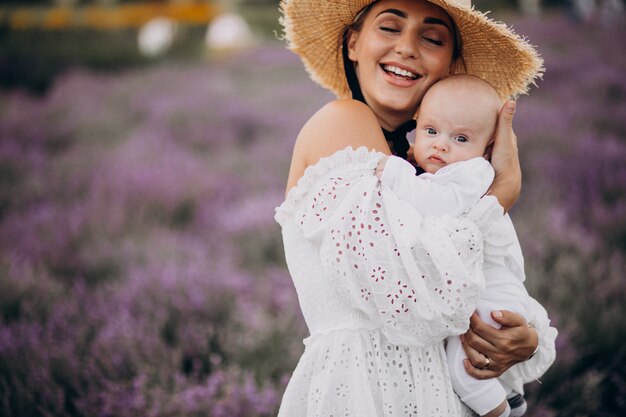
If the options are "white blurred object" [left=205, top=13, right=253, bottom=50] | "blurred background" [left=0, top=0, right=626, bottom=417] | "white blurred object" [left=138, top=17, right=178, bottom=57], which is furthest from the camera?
"white blurred object" [left=205, top=13, right=253, bottom=50]

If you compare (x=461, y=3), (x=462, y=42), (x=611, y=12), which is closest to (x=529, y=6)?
(x=611, y=12)

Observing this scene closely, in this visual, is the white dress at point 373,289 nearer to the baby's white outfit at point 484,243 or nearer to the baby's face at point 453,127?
the baby's white outfit at point 484,243

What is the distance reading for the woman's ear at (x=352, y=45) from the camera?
6.57ft

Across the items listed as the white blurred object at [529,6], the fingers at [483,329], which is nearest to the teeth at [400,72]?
the fingers at [483,329]

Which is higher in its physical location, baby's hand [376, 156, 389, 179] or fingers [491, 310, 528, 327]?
baby's hand [376, 156, 389, 179]

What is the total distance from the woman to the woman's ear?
67 mm

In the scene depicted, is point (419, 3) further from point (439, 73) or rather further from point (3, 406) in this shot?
point (3, 406)

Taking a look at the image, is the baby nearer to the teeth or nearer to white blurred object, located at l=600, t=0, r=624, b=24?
the teeth

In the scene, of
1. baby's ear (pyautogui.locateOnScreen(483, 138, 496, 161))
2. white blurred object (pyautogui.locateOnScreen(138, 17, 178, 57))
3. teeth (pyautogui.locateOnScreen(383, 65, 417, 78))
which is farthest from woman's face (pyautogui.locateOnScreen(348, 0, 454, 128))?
white blurred object (pyautogui.locateOnScreen(138, 17, 178, 57))

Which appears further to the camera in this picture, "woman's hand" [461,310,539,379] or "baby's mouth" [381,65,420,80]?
"baby's mouth" [381,65,420,80]

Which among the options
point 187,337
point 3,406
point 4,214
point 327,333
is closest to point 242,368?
point 187,337

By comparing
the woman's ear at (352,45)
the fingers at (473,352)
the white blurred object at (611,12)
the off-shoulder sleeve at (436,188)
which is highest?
the woman's ear at (352,45)

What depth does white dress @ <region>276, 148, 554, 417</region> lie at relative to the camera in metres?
1.46

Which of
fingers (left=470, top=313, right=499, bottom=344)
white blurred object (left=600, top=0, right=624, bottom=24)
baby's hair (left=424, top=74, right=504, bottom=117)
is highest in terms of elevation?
baby's hair (left=424, top=74, right=504, bottom=117)
